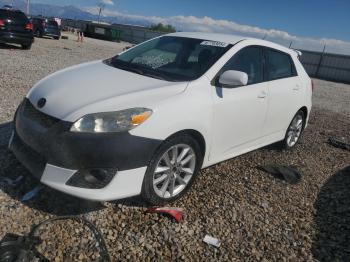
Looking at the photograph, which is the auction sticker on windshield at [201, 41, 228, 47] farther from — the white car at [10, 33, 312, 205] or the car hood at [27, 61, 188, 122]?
the car hood at [27, 61, 188, 122]

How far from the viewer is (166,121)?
3270mm

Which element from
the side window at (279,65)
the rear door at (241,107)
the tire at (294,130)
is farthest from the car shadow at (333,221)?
the side window at (279,65)

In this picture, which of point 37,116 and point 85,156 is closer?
point 85,156

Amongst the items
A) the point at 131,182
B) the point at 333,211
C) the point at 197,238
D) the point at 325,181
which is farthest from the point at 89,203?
the point at 325,181

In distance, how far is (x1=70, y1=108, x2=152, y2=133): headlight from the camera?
306 cm

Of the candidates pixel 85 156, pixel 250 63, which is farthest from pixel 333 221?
pixel 85 156

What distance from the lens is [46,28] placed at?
88.7 ft

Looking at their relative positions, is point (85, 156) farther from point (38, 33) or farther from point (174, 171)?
point (38, 33)

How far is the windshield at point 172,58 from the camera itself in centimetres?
395

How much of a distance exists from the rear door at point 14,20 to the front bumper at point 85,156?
13574mm

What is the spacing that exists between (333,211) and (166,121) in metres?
2.35

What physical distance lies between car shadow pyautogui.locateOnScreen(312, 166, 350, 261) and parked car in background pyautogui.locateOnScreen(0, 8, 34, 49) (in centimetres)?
1406

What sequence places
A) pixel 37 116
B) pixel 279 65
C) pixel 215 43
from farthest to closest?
1. pixel 279 65
2. pixel 215 43
3. pixel 37 116

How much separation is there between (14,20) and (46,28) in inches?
498
